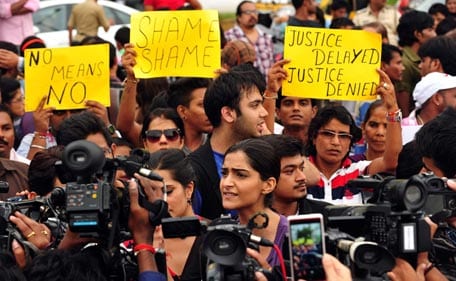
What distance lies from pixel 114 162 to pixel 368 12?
37.2 ft

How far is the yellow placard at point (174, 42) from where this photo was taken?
381 inches

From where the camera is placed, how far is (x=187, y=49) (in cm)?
976

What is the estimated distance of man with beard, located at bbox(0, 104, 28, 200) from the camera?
8.82 m

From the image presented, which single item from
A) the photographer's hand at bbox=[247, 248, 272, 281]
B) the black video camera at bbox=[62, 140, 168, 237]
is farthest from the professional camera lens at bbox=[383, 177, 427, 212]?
the black video camera at bbox=[62, 140, 168, 237]

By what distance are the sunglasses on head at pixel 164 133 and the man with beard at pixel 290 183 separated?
5.50ft

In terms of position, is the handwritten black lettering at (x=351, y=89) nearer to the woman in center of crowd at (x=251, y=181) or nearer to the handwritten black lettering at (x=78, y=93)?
the handwritten black lettering at (x=78, y=93)

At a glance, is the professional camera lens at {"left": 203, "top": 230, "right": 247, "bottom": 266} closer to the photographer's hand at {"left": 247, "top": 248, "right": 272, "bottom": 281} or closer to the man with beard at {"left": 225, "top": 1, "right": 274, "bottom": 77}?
the photographer's hand at {"left": 247, "top": 248, "right": 272, "bottom": 281}

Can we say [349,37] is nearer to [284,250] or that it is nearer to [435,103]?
[435,103]

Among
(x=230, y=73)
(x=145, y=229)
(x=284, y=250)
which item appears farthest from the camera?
(x=230, y=73)

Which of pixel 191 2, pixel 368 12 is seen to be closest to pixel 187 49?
pixel 191 2

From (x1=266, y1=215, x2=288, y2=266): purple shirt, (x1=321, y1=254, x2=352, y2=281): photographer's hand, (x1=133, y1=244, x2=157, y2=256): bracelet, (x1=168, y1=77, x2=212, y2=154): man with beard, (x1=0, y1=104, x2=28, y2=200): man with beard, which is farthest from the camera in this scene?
(x1=168, y1=77, x2=212, y2=154): man with beard

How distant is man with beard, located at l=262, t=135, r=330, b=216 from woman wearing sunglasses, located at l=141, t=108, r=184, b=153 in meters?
1.65

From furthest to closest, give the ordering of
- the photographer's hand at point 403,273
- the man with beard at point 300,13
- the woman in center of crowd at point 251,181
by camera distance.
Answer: the man with beard at point 300,13, the woman in center of crowd at point 251,181, the photographer's hand at point 403,273

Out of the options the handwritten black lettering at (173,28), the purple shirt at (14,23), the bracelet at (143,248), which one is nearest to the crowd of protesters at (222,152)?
the bracelet at (143,248)
